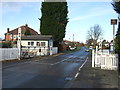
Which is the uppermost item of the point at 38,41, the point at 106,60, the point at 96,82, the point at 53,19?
the point at 53,19

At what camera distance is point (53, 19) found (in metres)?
50.9

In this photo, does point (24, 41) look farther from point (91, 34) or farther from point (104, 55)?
point (91, 34)

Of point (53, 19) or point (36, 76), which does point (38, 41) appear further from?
point (36, 76)

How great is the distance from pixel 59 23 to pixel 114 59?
36.5 m

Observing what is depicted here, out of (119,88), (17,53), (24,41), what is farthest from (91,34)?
(119,88)

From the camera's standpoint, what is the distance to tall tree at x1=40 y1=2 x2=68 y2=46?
50.9m

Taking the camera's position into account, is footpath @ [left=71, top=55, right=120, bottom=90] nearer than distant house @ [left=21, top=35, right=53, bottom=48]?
Yes

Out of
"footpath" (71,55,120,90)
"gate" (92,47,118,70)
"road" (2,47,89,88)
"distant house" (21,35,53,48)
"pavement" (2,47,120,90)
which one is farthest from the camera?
"distant house" (21,35,53,48)

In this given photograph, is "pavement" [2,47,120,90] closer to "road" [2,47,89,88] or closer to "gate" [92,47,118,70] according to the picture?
"road" [2,47,89,88]

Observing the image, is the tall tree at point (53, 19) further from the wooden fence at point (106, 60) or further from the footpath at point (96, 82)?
the footpath at point (96, 82)

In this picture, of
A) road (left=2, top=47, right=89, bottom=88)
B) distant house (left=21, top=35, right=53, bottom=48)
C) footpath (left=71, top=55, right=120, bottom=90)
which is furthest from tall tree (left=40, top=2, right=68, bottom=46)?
footpath (left=71, top=55, right=120, bottom=90)

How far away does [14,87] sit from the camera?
859 centimetres

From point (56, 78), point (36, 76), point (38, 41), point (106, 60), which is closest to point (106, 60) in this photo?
point (106, 60)

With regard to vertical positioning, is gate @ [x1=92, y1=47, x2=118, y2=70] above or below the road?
above
